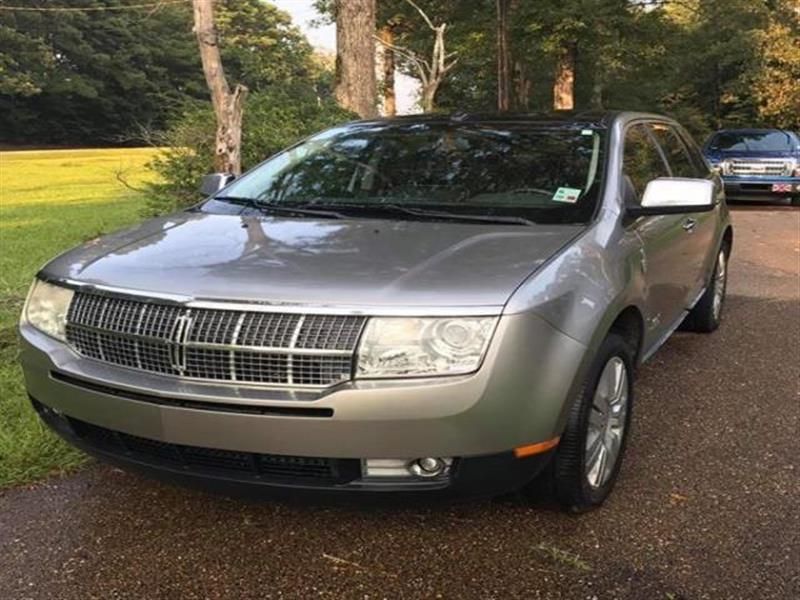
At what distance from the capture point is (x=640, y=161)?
4.25 metres

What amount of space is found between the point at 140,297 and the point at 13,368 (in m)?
2.52

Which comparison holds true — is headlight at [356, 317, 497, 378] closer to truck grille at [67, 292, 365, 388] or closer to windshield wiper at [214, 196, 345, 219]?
truck grille at [67, 292, 365, 388]

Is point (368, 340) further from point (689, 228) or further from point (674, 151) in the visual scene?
point (674, 151)

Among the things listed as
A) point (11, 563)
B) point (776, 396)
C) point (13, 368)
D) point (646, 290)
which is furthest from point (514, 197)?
point (13, 368)

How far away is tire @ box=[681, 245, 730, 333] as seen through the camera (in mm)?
5684

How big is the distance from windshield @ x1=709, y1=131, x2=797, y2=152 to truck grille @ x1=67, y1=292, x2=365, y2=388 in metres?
15.4

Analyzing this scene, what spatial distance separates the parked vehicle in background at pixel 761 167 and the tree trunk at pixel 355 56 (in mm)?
7795

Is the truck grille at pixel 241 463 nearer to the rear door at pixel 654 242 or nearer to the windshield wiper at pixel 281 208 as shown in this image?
the windshield wiper at pixel 281 208

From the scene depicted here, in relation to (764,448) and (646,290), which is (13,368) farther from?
(764,448)

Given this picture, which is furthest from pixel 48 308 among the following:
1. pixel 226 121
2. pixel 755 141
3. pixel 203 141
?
pixel 755 141

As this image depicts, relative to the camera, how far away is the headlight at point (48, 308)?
9.80 feet

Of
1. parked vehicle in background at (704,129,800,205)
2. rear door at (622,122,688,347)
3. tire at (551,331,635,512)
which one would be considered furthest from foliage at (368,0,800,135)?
tire at (551,331,635,512)

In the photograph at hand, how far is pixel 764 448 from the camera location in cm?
382

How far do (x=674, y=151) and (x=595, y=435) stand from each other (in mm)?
2616
